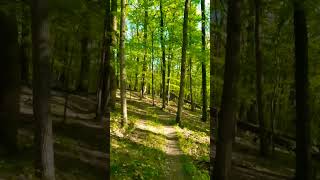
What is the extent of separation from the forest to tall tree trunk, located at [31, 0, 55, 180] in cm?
2

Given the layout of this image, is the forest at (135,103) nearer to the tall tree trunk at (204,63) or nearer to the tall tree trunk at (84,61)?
the tall tree trunk at (84,61)

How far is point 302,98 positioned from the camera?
22.5 ft

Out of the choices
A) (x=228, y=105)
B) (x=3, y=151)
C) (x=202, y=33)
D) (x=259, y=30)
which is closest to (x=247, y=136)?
(x=228, y=105)

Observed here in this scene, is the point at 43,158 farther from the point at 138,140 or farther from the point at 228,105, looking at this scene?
the point at 228,105

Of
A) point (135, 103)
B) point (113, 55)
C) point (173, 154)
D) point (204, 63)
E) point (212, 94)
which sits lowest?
point (173, 154)

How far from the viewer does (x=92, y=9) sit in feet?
24.6

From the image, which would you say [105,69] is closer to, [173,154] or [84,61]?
[84,61]

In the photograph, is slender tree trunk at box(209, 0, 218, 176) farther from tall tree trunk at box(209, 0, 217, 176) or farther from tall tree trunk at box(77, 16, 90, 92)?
tall tree trunk at box(77, 16, 90, 92)

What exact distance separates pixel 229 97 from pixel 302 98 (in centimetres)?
117

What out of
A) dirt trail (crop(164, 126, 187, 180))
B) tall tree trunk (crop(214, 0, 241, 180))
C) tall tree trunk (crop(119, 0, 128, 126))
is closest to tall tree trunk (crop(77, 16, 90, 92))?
tall tree trunk (crop(119, 0, 128, 126))

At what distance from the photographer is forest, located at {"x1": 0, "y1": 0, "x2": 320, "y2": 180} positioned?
6805mm

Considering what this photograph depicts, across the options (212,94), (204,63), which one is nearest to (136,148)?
(212,94)

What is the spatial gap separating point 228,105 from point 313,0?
211 cm

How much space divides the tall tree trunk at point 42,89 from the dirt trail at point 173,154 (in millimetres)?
2068
